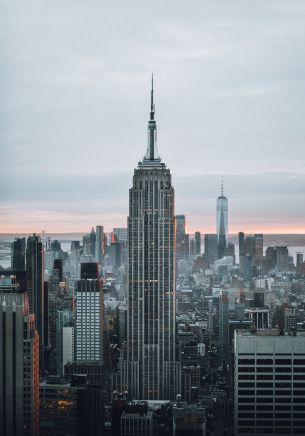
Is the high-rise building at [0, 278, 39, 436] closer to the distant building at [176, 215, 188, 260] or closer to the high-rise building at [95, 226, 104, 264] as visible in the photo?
the high-rise building at [95, 226, 104, 264]

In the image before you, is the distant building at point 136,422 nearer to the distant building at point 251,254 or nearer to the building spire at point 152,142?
the distant building at point 251,254

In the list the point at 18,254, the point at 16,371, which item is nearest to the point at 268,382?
the point at 16,371

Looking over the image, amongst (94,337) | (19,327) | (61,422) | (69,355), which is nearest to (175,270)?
(94,337)

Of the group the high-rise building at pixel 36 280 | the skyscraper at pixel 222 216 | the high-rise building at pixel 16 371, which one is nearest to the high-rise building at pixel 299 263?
the skyscraper at pixel 222 216

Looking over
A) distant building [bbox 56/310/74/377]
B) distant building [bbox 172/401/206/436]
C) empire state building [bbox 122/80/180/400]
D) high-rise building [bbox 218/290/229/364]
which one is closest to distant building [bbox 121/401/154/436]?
distant building [bbox 172/401/206/436]

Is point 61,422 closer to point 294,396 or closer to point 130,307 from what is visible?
point 294,396

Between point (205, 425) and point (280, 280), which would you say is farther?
point (280, 280)

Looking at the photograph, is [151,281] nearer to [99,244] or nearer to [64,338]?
[64,338]

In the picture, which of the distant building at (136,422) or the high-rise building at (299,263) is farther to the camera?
the high-rise building at (299,263)
